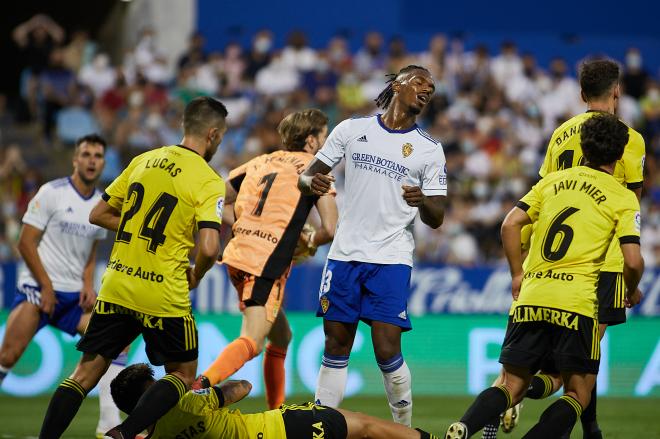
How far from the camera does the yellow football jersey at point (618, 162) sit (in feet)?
23.0

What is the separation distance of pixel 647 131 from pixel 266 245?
562 inches

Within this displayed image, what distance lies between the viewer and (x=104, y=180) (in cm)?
1734

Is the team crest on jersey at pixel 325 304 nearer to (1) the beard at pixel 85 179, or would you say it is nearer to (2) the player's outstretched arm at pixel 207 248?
(2) the player's outstretched arm at pixel 207 248

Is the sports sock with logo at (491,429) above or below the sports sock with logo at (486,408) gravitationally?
below

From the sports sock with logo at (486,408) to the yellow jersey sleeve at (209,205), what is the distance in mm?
1781

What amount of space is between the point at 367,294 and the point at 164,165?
1563 mm

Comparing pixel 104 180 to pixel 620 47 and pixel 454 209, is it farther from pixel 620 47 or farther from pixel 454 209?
pixel 620 47

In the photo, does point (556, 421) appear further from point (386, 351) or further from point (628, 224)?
point (386, 351)

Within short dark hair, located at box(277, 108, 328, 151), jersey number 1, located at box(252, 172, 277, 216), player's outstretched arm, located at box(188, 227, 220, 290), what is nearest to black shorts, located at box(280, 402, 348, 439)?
player's outstretched arm, located at box(188, 227, 220, 290)

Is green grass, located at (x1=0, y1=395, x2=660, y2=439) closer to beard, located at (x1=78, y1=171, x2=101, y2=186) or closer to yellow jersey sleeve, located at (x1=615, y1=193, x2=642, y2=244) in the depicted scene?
beard, located at (x1=78, y1=171, x2=101, y2=186)

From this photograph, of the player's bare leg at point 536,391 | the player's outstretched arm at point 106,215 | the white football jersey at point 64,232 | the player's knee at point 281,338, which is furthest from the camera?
the white football jersey at point 64,232

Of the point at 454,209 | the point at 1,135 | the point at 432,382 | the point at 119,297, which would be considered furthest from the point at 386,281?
the point at 1,135

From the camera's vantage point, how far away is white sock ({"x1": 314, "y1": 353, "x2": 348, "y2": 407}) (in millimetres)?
7254

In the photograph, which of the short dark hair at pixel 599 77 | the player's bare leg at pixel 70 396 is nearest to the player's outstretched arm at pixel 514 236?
the short dark hair at pixel 599 77
